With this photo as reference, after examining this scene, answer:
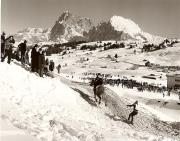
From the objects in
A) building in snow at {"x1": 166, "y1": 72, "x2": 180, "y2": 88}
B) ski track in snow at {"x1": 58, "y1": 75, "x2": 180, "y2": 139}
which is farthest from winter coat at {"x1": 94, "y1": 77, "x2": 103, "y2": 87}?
building in snow at {"x1": 166, "y1": 72, "x2": 180, "y2": 88}

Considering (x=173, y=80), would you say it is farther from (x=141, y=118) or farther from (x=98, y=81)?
(x=98, y=81)

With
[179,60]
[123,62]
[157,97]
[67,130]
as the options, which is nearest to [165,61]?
[179,60]

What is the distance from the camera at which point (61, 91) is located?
23.5 meters

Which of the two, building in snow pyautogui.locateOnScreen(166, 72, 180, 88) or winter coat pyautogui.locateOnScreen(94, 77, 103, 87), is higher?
winter coat pyautogui.locateOnScreen(94, 77, 103, 87)

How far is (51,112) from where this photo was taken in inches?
725

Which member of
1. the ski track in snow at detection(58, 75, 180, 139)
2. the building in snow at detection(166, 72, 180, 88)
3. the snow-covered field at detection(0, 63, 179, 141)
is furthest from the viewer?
the building in snow at detection(166, 72, 180, 88)

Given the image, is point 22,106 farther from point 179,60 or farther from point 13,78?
point 179,60

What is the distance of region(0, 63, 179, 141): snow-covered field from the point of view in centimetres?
1437

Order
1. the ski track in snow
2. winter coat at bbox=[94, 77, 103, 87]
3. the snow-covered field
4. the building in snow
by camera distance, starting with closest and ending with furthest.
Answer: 1. the snow-covered field
2. winter coat at bbox=[94, 77, 103, 87]
3. the ski track in snow
4. the building in snow

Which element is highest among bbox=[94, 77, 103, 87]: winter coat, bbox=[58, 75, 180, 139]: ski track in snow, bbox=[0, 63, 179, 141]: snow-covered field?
bbox=[94, 77, 103, 87]: winter coat

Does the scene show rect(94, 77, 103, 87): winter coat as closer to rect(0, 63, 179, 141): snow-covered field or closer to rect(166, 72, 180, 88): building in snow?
rect(0, 63, 179, 141): snow-covered field

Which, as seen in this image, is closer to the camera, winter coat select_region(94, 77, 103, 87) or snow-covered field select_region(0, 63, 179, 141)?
snow-covered field select_region(0, 63, 179, 141)

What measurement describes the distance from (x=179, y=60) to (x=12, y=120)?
363ft

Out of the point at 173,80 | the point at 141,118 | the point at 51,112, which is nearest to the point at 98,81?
the point at 141,118
